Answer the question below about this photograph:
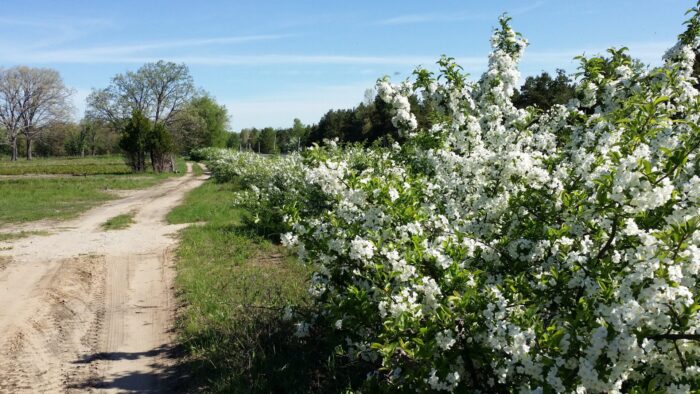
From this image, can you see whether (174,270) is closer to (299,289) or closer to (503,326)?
(299,289)

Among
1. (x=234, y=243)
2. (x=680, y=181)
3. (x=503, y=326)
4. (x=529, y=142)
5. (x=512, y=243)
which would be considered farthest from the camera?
(x=234, y=243)

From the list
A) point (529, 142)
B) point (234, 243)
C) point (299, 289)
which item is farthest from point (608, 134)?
point (234, 243)

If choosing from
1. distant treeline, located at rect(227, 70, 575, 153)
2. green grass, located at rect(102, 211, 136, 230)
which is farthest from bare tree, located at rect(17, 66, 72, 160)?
green grass, located at rect(102, 211, 136, 230)

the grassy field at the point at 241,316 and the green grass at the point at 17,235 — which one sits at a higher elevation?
the green grass at the point at 17,235

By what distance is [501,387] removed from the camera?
11.8ft

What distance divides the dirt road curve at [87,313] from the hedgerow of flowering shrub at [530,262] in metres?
2.49

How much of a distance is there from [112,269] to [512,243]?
8.97m

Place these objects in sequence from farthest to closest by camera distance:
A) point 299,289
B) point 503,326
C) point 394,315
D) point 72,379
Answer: point 299,289 < point 72,379 < point 394,315 < point 503,326

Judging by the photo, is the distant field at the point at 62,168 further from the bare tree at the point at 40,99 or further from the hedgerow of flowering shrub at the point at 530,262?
the hedgerow of flowering shrub at the point at 530,262

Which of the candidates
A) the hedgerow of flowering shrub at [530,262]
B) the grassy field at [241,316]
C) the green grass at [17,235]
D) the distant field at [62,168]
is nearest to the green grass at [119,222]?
the green grass at [17,235]

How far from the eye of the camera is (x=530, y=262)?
4.05 m

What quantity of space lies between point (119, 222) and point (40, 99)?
59377mm

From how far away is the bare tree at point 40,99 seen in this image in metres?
62.0

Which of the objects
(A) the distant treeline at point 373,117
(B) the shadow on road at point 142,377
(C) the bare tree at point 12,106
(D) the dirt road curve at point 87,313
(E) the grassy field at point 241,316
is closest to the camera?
(E) the grassy field at point 241,316
